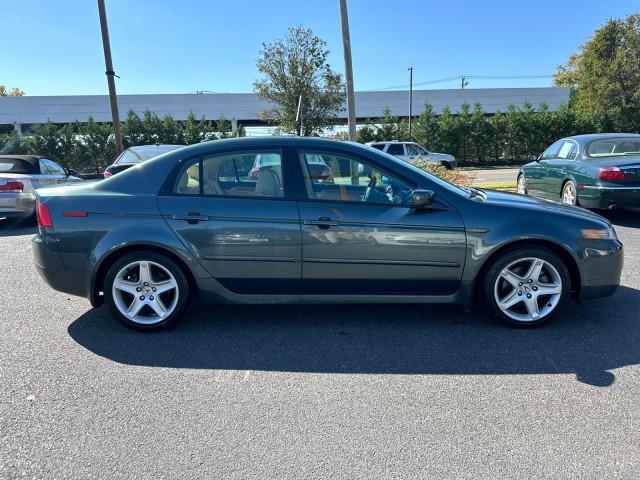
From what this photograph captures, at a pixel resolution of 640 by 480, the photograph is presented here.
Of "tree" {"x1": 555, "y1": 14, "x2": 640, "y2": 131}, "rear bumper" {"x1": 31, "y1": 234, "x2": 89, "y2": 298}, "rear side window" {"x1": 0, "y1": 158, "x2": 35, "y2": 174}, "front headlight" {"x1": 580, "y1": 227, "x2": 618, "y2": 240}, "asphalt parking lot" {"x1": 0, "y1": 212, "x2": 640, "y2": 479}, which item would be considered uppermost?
"tree" {"x1": 555, "y1": 14, "x2": 640, "y2": 131}

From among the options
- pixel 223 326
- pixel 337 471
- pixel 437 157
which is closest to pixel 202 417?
pixel 337 471

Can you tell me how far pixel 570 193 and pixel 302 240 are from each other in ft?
22.2

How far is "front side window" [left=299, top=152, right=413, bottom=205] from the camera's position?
3727 millimetres

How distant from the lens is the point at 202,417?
2.62 m

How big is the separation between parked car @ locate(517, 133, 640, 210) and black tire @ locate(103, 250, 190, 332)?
278 inches

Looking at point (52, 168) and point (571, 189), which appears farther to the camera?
point (52, 168)

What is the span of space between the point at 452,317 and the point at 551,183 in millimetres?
6457

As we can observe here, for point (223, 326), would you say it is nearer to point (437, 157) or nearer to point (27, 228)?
point (27, 228)

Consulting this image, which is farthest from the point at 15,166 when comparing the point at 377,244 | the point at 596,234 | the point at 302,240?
the point at 596,234

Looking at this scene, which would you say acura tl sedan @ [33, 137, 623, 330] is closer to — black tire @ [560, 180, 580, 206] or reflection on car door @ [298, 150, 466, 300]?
reflection on car door @ [298, 150, 466, 300]

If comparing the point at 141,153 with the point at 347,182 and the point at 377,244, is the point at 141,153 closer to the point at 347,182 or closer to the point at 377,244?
the point at 347,182

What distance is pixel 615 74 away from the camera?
96.7 feet

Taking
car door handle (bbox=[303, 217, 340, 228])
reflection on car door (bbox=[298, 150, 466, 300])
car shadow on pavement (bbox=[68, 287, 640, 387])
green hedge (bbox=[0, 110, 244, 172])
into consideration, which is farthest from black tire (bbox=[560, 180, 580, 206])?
green hedge (bbox=[0, 110, 244, 172])

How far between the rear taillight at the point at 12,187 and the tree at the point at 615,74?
3347 centimetres
